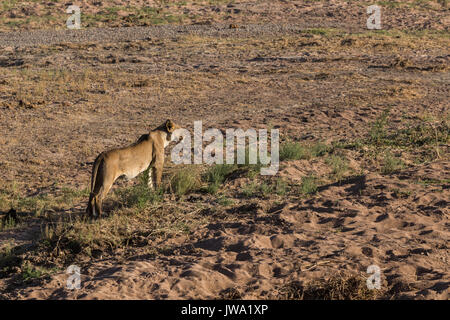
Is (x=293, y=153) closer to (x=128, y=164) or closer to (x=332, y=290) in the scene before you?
(x=128, y=164)

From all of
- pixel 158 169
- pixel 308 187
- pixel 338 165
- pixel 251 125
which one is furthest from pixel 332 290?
pixel 251 125

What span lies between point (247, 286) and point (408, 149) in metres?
5.52

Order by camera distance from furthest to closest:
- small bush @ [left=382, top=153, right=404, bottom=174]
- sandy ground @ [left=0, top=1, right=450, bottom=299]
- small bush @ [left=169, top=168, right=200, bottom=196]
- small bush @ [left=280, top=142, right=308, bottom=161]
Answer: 1. small bush @ [left=280, top=142, right=308, bottom=161]
2. small bush @ [left=382, top=153, right=404, bottom=174]
3. small bush @ [left=169, top=168, right=200, bottom=196]
4. sandy ground @ [left=0, top=1, right=450, bottom=299]

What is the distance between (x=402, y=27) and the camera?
22438mm

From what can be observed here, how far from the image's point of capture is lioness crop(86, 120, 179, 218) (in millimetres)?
6902

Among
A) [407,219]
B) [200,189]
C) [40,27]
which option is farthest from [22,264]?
[40,27]

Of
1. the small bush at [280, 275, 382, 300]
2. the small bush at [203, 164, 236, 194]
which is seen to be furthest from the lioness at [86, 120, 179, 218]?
the small bush at [280, 275, 382, 300]

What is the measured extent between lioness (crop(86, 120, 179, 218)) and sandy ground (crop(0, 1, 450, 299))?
534 millimetres

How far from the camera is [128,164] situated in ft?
23.8

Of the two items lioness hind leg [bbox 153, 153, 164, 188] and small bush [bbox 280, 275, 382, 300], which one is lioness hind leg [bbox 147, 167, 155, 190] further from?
small bush [bbox 280, 275, 382, 300]

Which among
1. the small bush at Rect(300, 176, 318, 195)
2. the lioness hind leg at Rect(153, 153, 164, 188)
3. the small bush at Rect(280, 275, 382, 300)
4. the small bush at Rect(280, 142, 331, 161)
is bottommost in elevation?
the small bush at Rect(280, 275, 382, 300)

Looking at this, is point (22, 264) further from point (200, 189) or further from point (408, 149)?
point (408, 149)

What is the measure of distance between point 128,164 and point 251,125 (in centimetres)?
482

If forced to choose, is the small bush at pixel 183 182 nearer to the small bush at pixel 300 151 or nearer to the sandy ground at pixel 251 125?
the sandy ground at pixel 251 125
